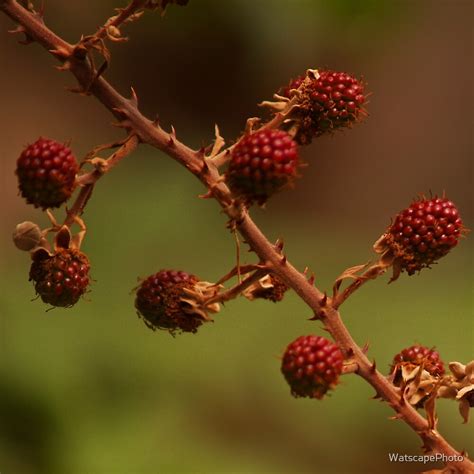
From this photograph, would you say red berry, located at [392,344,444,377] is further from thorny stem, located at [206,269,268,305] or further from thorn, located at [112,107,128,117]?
thorn, located at [112,107,128,117]

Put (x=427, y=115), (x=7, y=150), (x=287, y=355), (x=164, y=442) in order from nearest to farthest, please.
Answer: (x=287, y=355) → (x=164, y=442) → (x=7, y=150) → (x=427, y=115)

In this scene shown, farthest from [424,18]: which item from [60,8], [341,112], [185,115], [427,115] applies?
[341,112]

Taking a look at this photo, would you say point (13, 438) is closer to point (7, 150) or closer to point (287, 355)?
point (287, 355)

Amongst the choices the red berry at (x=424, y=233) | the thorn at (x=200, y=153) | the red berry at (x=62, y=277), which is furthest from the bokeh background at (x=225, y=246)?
the red berry at (x=424, y=233)

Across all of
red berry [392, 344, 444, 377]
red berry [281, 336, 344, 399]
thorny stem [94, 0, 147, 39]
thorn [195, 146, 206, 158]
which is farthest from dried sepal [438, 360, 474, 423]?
thorny stem [94, 0, 147, 39]

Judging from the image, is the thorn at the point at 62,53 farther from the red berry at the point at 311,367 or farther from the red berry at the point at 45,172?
the red berry at the point at 311,367

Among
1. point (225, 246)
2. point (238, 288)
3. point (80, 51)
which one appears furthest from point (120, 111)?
point (225, 246)
